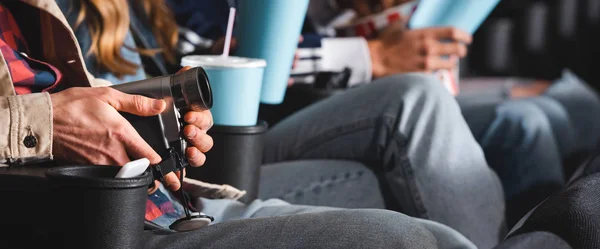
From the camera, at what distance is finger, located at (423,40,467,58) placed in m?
1.59

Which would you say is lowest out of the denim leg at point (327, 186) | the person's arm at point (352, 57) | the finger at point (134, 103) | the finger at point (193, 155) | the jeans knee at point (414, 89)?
the denim leg at point (327, 186)

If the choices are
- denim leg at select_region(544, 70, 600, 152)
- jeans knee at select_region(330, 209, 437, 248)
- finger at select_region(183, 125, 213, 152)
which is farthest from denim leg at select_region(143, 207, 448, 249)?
denim leg at select_region(544, 70, 600, 152)

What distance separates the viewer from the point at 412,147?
1.08 meters

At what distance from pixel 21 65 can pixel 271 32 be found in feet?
1.32

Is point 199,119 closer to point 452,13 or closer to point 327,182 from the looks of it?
point 327,182

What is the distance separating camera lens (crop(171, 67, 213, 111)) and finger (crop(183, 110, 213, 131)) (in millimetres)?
13

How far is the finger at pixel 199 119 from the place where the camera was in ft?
2.61

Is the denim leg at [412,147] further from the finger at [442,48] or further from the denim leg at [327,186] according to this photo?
the finger at [442,48]

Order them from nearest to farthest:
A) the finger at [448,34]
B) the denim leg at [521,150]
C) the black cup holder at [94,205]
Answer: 1. the black cup holder at [94,205]
2. the denim leg at [521,150]
3. the finger at [448,34]

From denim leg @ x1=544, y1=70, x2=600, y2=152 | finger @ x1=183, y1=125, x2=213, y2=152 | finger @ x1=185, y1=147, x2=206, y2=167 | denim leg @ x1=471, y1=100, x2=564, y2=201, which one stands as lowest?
denim leg @ x1=544, y1=70, x2=600, y2=152

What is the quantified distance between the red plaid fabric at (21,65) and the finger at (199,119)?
0.18 metres

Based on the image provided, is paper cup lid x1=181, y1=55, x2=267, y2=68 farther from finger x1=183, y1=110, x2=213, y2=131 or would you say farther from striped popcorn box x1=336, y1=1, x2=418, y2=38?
striped popcorn box x1=336, y1=1, x2=418, y2=38

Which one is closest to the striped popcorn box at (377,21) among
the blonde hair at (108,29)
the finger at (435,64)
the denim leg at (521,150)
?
the finger at (435,64)

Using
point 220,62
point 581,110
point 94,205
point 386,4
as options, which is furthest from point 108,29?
point 581,110
